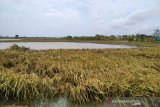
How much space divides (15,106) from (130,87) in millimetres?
2444

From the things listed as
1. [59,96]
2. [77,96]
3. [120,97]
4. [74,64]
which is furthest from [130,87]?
[74,64]

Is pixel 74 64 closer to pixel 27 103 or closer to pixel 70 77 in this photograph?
pixel 70 77

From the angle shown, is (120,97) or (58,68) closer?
(120,97)

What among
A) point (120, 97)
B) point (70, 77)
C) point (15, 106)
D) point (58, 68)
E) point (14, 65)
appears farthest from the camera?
point (14, 65)

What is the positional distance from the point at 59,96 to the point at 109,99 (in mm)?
1093

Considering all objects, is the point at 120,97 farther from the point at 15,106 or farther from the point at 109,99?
the point at 15,106

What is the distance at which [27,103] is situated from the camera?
5246 millimetres

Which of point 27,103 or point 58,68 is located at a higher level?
point 58,68

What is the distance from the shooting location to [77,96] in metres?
5.28

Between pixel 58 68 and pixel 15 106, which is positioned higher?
pixel 58 68

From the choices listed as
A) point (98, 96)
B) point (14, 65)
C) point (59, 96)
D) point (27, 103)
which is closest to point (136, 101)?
point (98, 96)

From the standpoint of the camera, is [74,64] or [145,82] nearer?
[145,82]

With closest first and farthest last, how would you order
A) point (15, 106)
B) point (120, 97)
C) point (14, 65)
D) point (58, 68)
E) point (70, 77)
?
point (15, 106) → point (120, 97) → point (70, 77) → point (58, 68) → point (14, 65)

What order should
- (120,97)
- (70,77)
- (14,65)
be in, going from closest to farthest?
(120,97), (70,77), (14,65)
